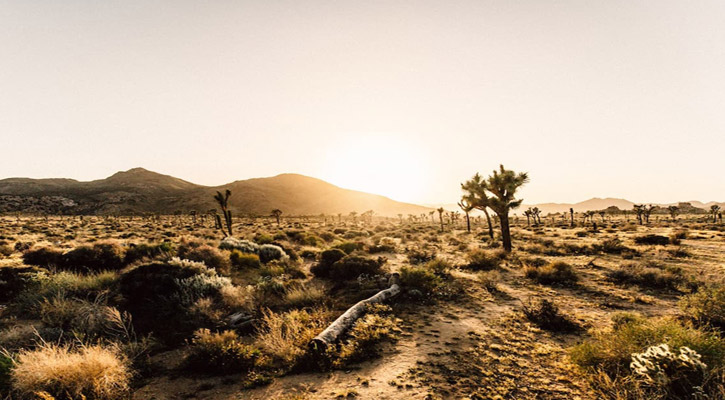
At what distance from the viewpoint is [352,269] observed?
14.0m

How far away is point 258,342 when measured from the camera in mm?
7184

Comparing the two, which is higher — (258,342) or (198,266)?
(198,266)

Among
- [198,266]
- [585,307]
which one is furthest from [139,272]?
[585,307]

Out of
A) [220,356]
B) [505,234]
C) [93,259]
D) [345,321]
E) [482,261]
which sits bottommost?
[220,356]

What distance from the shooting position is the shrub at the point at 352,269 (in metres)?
13.9

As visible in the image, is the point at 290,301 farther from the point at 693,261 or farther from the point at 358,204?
the point at 358,204

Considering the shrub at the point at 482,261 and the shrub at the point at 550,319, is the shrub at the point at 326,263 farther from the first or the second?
the shrub at the point at 550,319

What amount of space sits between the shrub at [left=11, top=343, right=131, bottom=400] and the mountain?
4517 inches

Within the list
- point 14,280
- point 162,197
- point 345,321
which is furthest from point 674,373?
point 162,197

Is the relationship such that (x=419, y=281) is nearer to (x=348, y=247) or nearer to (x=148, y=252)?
(x=348, y=247)

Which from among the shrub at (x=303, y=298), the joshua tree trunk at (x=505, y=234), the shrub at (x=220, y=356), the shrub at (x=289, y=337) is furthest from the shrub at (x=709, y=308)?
the joshua tree trunk at (x=505, y=234)

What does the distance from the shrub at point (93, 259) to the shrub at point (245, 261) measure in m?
4.77

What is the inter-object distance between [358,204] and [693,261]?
598 ft

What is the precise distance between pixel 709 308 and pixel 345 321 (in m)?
9.70
